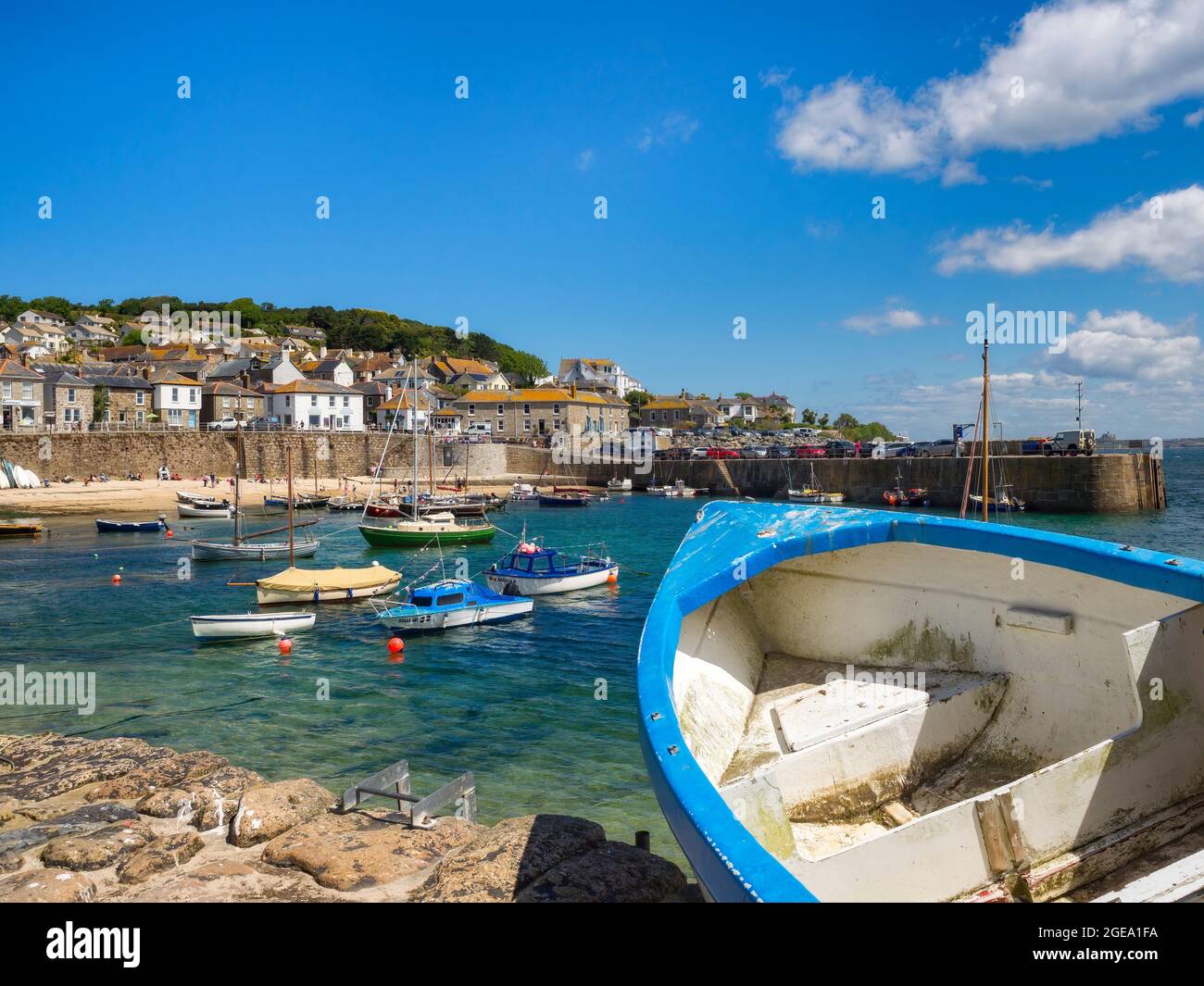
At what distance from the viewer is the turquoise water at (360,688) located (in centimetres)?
1288

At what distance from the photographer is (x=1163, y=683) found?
20.0 ft

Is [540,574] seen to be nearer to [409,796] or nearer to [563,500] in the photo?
[409,796]

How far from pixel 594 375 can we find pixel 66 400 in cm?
7957

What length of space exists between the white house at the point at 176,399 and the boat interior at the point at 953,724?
79999 mm

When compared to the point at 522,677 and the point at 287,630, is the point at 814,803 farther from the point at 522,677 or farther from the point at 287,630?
the point at 287,630

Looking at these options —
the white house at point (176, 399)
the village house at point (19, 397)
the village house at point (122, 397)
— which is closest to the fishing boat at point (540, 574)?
the village house at point (19, 397)

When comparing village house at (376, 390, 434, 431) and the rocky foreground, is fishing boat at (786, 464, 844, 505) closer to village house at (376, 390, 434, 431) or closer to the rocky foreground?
village house at (376, 390, 434, 431)

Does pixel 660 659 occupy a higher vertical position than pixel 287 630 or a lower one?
higher

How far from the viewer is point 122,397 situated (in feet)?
250

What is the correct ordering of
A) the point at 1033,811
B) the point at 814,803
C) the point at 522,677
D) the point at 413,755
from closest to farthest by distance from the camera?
the point at 1033,811, the point at 814,803, the point at 413,755, the point at 522,677

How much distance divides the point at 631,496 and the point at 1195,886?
72595mm

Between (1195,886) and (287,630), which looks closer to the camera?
(1195,886)

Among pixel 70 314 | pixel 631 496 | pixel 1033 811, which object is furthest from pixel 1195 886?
pixel 70 314

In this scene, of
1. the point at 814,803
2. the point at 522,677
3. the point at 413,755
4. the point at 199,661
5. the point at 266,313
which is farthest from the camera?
the point at 266,313
